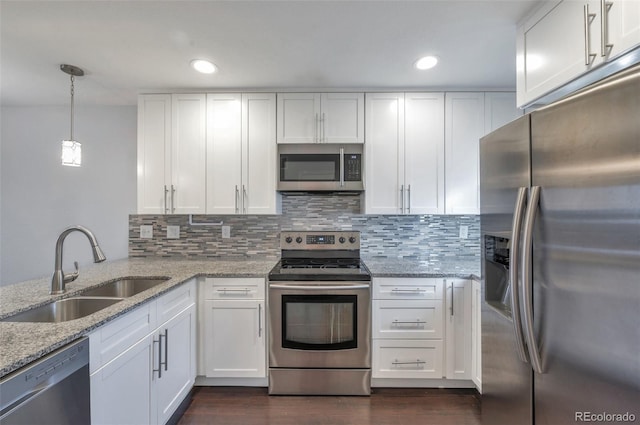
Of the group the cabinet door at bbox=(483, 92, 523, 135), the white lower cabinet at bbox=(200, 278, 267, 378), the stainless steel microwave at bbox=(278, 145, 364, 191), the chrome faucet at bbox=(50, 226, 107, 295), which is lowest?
the white lower cabinet at bbox=(200, 278, 267, 378)

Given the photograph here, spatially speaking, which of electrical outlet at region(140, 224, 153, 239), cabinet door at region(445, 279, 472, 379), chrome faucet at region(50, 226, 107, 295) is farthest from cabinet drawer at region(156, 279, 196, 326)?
cabinet door at region(445, 279, 472, 379)

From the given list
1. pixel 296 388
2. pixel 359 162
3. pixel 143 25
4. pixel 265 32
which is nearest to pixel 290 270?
pixel 296 388

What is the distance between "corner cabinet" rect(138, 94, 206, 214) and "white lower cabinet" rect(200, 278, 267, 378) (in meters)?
0.86

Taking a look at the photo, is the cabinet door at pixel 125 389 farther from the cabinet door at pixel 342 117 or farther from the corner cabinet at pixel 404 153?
the cabinet door at pixel 342 117

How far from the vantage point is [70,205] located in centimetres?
271

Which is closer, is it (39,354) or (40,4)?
(39,354)

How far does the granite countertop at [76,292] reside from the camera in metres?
0.91

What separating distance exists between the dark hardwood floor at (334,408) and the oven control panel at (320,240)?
1.12 m

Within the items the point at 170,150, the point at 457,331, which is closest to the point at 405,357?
the point at 457,331

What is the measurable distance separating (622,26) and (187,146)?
101 inches

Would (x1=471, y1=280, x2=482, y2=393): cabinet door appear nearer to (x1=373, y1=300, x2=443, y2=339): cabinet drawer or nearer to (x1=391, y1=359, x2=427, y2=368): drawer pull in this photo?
(x1=373, y1=300, x2=443, y2=339): cabinet drawer

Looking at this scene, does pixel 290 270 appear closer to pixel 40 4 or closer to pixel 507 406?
pixel 507 406

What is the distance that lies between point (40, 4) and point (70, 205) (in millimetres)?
1919

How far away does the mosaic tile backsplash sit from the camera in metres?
2.62
